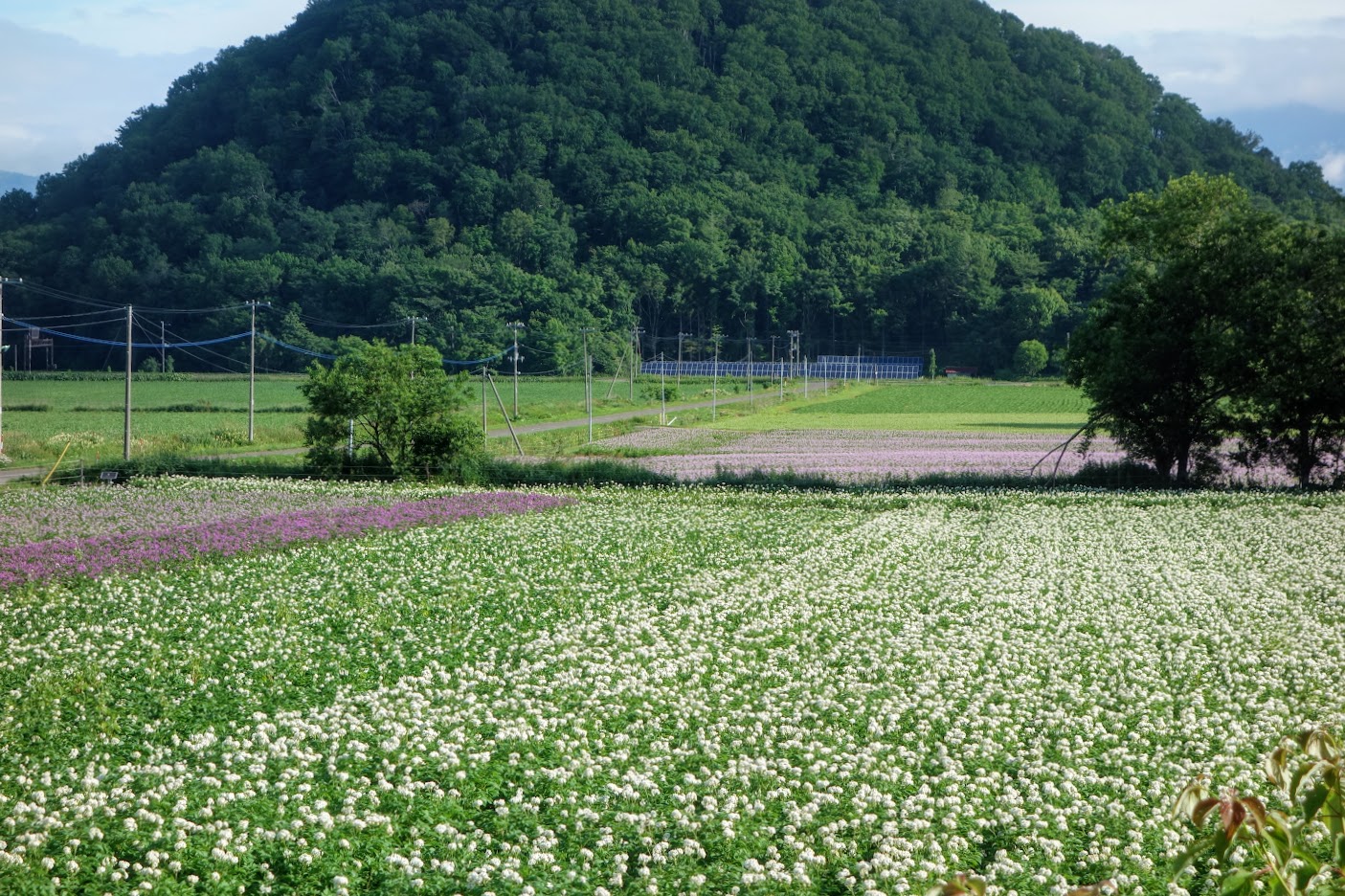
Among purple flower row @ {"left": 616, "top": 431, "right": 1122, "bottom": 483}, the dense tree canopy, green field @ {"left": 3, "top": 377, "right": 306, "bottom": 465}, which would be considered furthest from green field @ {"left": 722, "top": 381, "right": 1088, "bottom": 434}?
green field @ {"left": 3, "top": 377, "right": 306, "bottom": 465}

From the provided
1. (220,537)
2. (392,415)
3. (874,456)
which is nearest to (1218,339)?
(874,456)

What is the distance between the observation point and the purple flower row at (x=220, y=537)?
19.1m

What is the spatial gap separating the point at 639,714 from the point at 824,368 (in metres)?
132

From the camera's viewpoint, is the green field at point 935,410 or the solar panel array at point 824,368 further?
the solar panel array at point 824,368

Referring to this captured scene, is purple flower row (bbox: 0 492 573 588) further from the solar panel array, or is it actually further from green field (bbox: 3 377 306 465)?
the solar panel array

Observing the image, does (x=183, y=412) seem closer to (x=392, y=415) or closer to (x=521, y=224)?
(x=392, y=415)

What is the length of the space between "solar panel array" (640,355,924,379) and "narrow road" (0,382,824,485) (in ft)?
106

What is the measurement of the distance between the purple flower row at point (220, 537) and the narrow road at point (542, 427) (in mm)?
12818

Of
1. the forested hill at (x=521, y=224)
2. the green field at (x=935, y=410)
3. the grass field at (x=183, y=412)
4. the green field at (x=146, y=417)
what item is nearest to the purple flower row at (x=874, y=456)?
the green field at (x=935, y=410)

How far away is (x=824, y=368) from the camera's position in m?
141

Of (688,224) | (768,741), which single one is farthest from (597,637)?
(688,224)

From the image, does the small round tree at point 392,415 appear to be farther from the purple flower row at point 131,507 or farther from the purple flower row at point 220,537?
the purple flower row at point 220,537

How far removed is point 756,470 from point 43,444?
25.9 metres

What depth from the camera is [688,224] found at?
534 feet
